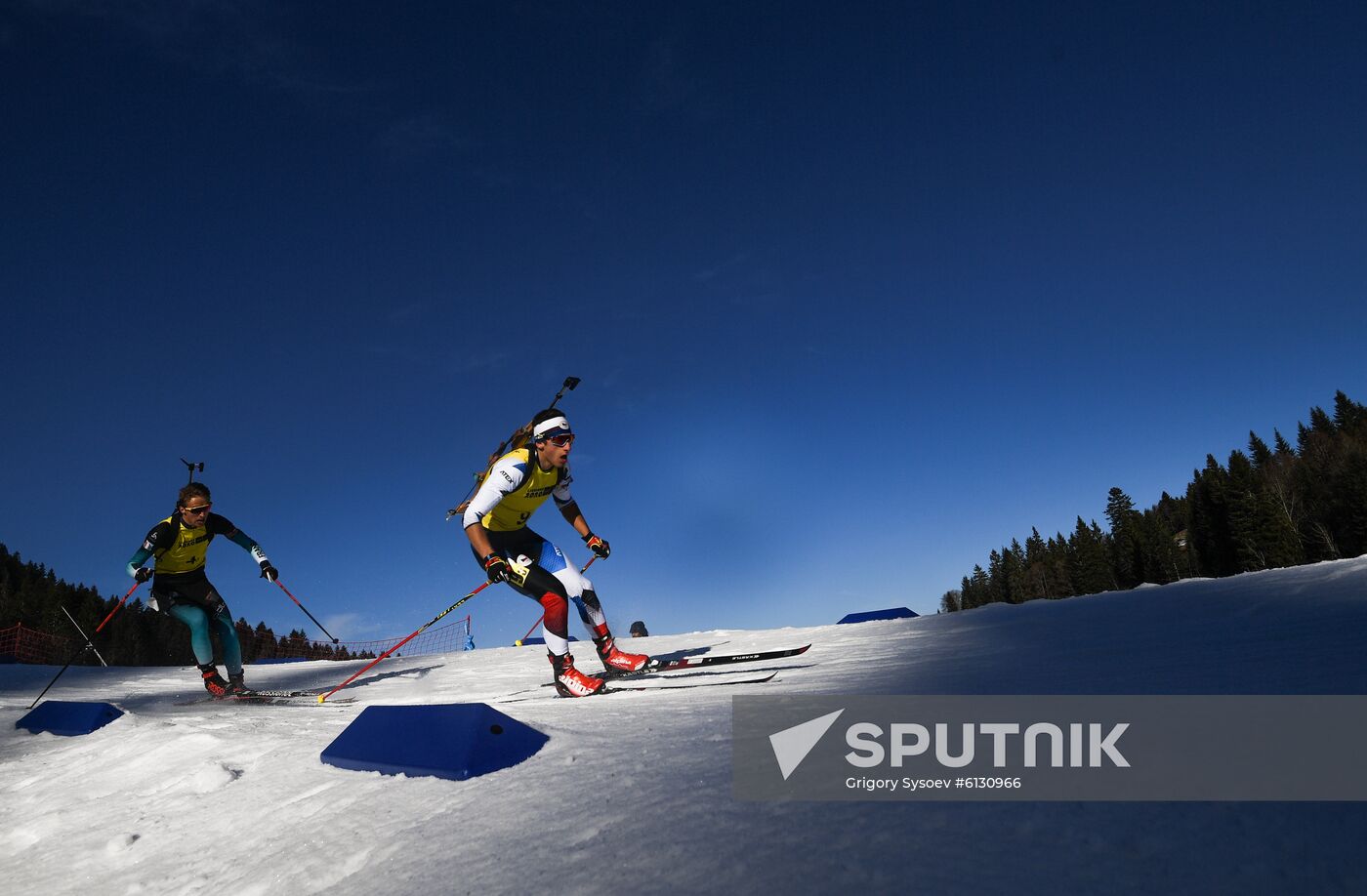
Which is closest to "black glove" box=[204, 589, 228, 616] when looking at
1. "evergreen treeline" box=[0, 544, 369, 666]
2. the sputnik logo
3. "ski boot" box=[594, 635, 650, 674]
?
"ski boot" box=[594, 635, 650, 674]

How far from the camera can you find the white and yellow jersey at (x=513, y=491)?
223 inches

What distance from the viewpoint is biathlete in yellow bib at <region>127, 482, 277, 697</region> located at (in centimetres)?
714

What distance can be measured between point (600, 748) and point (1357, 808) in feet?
6.43

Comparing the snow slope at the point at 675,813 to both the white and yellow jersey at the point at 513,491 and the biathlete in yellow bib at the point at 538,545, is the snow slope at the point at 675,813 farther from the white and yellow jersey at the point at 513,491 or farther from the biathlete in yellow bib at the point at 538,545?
the white and yellow jersey at the point at 513,491

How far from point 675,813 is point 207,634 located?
7.59 m

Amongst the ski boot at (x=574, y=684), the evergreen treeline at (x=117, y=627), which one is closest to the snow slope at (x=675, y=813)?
the ski boot at (x=574, y=684)

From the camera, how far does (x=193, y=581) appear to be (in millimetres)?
7469

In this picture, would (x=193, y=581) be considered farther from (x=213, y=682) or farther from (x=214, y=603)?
(x=213, y=682)

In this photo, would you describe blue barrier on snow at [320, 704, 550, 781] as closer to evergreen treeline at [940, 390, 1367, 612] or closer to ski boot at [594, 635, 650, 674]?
ski boot at [594, 635, 650, 674]

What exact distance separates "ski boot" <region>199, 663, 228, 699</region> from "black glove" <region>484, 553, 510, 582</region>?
384 cm

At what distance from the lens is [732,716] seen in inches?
106

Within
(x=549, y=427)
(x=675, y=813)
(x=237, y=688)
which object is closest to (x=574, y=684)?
(x=549, y=427)

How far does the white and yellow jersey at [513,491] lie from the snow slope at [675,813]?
74.4 inches

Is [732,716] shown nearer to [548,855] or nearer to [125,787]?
[548,855]
